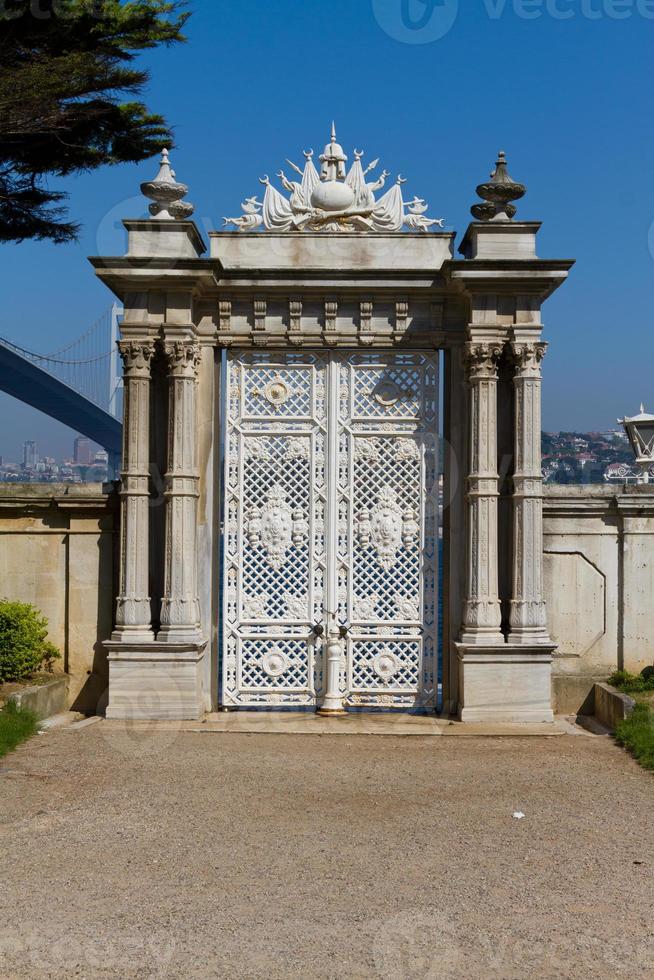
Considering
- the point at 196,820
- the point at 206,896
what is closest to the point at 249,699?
A: the point at 196,820

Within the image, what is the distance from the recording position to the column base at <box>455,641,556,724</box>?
9.68 meters

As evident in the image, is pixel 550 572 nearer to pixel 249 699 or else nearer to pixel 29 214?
pixel 249 699

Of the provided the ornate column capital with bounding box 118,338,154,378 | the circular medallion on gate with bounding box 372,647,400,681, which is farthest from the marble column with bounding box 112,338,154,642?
the circular medallion on gate with bounding box 372,647,400,681

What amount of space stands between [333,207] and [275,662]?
440 cm

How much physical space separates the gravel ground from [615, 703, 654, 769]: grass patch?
0.13 m

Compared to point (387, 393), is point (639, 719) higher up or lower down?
lower down

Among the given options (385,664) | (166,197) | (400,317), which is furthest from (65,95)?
(385,664)

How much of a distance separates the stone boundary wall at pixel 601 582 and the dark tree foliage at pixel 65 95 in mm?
6583

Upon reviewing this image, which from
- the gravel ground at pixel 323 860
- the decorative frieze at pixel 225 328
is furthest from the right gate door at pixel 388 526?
the gravel ground at pixel 323 860

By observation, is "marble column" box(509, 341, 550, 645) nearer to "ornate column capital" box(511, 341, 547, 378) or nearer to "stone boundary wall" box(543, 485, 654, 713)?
"ornate column capital" box(511, 341, 547, 378)

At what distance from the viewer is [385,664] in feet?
33.4

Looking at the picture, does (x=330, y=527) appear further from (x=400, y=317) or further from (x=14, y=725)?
(x=14, y=725)

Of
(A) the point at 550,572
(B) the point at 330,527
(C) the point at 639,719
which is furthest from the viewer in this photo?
(A) the point at 550,572

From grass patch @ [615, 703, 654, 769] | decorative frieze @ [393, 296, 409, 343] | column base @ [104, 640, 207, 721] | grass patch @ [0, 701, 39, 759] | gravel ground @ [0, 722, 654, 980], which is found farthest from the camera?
decorative frieze @ [393, 296, 409, 343]
